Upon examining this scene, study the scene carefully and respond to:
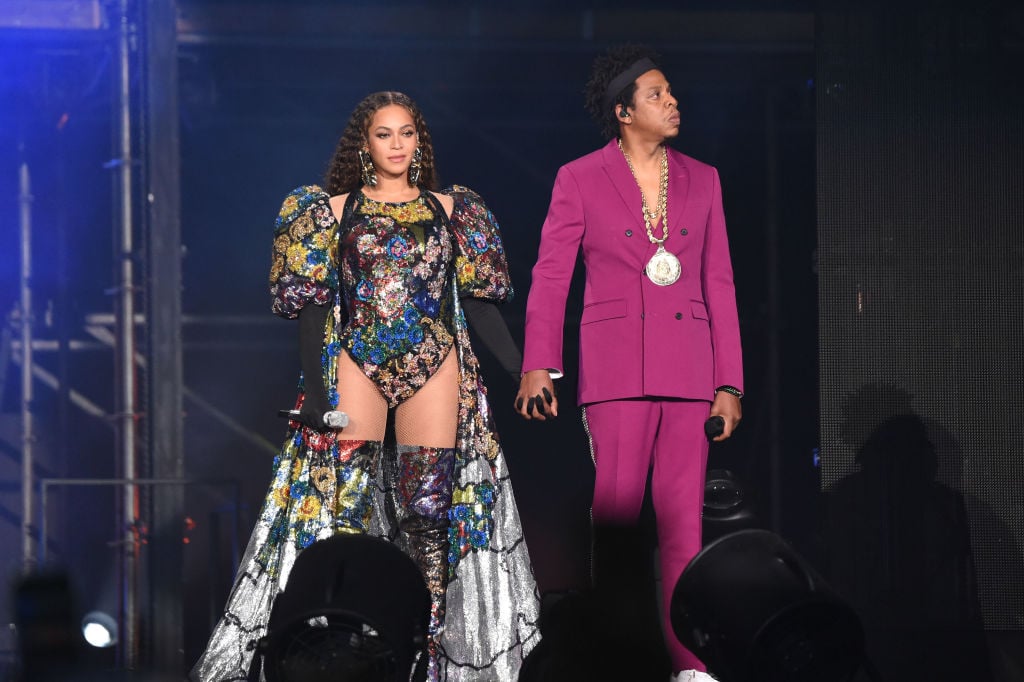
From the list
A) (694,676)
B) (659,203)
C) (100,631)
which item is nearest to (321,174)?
(100,631)

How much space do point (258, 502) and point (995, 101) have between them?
4129 mm

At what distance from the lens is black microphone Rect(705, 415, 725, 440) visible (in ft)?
12.2

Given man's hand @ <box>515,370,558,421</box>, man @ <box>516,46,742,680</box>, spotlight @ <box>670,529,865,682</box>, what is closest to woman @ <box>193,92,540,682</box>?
man's hand @ <box>515,370,558,421</box>

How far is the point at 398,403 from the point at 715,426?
94 centimetres

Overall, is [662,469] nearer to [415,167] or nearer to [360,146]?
[415,167]

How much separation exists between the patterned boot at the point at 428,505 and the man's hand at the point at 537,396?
259mm

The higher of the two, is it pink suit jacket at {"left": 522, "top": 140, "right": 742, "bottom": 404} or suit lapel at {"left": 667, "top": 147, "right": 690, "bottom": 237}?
suit lapel at {"left": 667, "top": 147, "right": 690, "bottom": 237}

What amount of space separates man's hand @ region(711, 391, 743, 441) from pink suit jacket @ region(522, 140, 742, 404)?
42 mm

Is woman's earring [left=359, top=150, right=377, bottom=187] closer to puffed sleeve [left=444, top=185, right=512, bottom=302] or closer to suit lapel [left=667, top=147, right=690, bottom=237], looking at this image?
puffed sleeve [left=444, top=185, right=512, bottom=302]

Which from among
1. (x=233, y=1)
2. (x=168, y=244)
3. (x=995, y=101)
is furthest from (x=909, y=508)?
(x=233, y=1)

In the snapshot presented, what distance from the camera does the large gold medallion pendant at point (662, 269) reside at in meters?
3.77

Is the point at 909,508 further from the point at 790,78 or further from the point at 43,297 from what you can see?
the point at 43,297

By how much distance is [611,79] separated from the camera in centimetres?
396

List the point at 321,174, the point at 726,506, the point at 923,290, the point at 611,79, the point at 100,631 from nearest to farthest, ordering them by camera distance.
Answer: the point at 611,79
the point at 726,506
the point at 923,290
the point at 100,631
the point at 321,174
